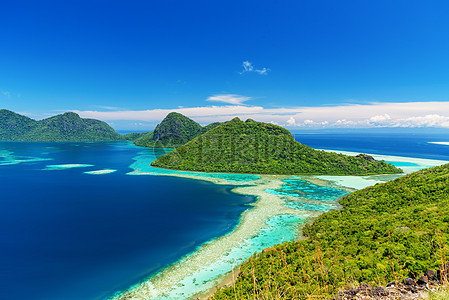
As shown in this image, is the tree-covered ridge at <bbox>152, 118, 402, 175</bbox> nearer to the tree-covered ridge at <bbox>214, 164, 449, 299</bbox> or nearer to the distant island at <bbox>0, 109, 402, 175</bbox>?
the distant island at <bbox>0, 109, 402, 175</bbox>

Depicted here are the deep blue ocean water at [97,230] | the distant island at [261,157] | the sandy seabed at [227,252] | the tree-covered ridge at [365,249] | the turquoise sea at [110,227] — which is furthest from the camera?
the distant island at [261,157]

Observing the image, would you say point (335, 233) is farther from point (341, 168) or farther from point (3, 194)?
point (3, 194)

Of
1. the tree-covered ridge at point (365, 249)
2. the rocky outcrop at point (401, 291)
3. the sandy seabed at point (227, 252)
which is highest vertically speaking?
the rocky outcrop at point (401, 291)

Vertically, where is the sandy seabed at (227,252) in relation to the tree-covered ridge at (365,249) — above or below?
below

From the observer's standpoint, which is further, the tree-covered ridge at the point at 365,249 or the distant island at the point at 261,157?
the distant island at the point at 261,157

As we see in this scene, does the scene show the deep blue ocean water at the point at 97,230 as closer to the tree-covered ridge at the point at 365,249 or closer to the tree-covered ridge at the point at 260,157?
the tree-covered ridge at the point at 365,249

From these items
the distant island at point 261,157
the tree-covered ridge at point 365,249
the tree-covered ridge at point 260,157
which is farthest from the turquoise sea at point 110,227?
the tree-covered ridge at point 260,157

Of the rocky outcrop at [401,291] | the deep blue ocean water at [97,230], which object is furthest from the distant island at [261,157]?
the rocky outcrop at [401,291]

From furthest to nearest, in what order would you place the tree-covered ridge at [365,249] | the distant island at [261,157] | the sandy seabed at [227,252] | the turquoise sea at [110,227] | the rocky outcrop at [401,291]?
the distant island at [261,157] < the turquoise sea at [110,227] < the sandy seabed at [227,252] < the tree-covered ridge at [365,249] < the rocky outcrop at [401,291]
